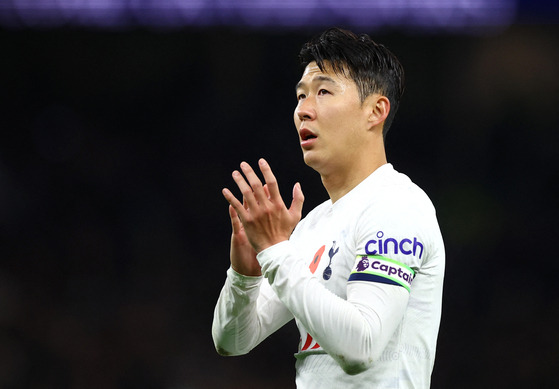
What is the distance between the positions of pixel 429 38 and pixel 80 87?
3083mm

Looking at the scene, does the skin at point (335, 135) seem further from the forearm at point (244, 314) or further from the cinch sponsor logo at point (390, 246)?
the cinch sponsor logo at point (390, 246)

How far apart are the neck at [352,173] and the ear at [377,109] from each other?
11cm

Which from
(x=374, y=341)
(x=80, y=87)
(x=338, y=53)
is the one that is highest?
(x=80, y=87)

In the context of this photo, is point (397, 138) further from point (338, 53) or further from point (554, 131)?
point (338, 53)

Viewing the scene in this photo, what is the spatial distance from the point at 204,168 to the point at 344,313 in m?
4.67

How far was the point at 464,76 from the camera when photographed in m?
6.15

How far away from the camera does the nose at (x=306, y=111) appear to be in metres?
2.33

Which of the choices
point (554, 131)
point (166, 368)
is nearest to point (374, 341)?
point (166, 368)

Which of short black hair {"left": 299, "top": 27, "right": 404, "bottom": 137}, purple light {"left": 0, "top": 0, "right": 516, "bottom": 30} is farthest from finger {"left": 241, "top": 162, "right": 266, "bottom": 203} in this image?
purple light {"left": 0, "top": 0, "right": 516, "bottom": 30}

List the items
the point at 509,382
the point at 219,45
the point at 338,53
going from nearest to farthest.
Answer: the point at 338,53
the point at 509,382
the point at 219,45

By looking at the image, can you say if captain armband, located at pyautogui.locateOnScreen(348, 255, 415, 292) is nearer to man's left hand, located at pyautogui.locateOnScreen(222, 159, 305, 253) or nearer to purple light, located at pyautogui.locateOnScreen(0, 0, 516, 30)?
man's left hand, located at pyautogui.locateOnScreen(222, 159, 305, 253)

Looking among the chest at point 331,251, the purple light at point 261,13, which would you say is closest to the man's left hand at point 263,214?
the chest at point 331,251

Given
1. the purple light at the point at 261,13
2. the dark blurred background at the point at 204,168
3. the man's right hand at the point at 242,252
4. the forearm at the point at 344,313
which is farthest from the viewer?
the dark blurred background at the point at 204,168

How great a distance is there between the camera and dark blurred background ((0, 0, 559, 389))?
602 centimetres
